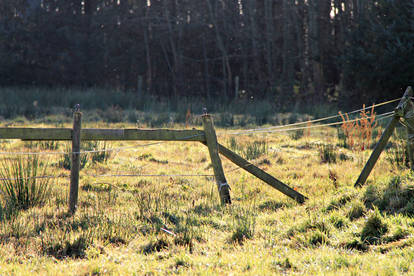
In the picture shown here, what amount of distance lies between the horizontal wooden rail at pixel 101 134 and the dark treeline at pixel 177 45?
1776cm

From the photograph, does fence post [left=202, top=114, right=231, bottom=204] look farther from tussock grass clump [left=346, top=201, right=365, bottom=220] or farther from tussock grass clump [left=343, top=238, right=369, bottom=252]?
tussock grass clump [left=343, top=238, right=369, bottom=252]

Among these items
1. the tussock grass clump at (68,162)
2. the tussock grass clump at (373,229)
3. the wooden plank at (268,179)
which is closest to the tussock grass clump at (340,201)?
the wooden plank at (268,179)

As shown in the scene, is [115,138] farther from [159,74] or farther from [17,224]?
[159,74]

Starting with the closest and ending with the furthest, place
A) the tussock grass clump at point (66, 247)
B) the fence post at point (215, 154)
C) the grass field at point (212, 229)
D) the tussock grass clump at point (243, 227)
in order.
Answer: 1. the grass field at point (212, 229)
2. the tussock grass clump at point (66, 247)
3. the tussock grass clump at point (243, 227)
4. the fence post at point (215, 154)

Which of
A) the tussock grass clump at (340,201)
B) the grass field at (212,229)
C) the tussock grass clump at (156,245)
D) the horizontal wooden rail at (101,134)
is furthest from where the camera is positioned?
the tussock grass clump at (340,201)

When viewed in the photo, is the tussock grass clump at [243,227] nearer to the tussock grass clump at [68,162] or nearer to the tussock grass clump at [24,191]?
the tussock grass clump at [24,191]

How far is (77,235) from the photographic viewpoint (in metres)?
4.37

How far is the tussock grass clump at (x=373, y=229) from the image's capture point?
4.25 m

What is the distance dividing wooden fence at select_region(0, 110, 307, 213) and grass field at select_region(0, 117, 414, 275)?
0.76ft

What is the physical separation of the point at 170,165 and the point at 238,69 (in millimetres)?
18738

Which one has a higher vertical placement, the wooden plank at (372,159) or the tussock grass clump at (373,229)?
the wooden plank at (372,159)

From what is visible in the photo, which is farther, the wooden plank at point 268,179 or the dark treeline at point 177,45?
the dark treeline at point 177,45

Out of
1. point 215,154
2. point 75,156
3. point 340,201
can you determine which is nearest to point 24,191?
point 75,156

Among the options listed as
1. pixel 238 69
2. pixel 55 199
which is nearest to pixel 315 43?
pixel 238 69
